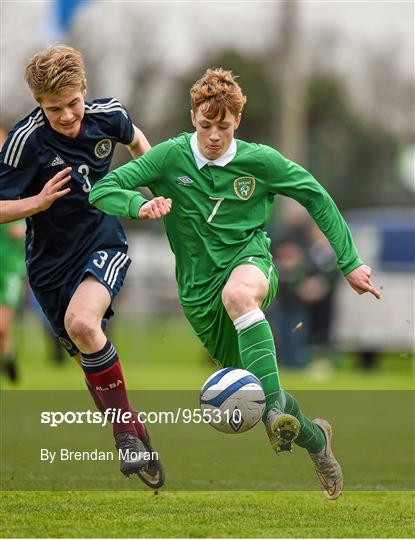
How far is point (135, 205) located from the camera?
6289 millimetres

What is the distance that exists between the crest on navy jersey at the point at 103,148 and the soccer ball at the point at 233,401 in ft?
5.06

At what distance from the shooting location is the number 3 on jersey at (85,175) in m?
7.00

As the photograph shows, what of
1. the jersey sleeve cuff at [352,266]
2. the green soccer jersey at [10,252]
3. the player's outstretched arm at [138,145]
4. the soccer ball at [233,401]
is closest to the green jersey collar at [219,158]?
the player's outstretched arm at [138,145]

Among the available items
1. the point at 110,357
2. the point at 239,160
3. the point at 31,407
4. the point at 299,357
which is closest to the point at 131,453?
the point at 110,357

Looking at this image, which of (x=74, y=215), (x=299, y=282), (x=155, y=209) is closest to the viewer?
(x=155, y=209)

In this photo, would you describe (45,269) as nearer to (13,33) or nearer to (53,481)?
(53,481)

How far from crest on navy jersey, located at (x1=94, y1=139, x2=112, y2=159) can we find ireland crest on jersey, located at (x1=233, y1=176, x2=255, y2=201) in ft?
2.80

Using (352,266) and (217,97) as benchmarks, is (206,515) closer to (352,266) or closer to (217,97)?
(352,266)

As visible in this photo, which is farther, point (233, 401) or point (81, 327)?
point (81, 327)

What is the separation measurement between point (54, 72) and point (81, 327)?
1.38 metres

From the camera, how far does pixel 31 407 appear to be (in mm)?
11633

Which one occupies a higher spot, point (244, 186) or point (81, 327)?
point (244, 186)

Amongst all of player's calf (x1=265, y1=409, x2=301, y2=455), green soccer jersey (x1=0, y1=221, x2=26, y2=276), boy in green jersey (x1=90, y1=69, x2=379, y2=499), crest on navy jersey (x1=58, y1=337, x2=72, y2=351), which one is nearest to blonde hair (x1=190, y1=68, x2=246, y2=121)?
boy in green jersey (x1=90, y1=69, x2=379, y2=499)

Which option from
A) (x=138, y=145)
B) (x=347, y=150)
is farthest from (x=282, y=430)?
(x=347, y=150)
